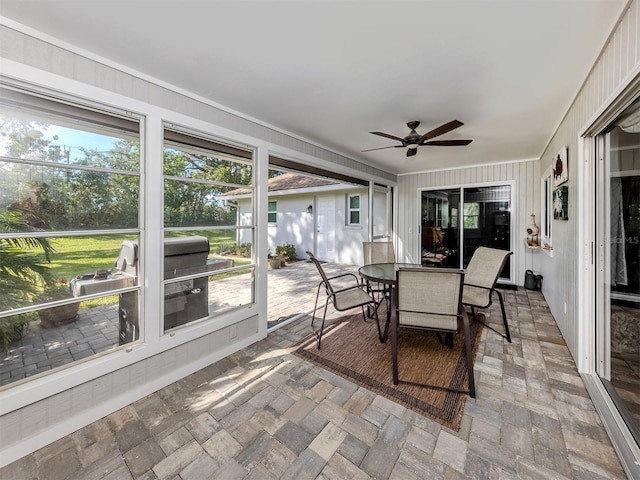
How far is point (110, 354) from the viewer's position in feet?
6.64

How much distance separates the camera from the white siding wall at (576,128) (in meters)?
1.50

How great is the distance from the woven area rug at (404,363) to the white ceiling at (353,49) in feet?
8.28

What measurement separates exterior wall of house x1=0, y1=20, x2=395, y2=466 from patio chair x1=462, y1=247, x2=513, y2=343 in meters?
2.56

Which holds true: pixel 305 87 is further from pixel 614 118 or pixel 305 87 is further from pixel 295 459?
pixel 295 459

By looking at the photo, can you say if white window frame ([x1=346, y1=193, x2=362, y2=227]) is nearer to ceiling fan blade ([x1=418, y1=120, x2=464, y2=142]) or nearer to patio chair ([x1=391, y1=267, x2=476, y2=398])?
ceiling fan blade ([x1=418, y1=120, x2=464, y2=142])

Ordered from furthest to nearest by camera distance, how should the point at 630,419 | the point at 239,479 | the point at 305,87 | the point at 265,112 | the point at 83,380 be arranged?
the point at 265,112 → the point at 305,87 → the point at 83,380 → the point at 630,419 → the point at 239,479

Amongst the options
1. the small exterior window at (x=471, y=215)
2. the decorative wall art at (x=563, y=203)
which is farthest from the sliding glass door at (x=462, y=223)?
the decorative wall art at (x=563, y=203)

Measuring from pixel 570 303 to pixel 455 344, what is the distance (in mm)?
1161

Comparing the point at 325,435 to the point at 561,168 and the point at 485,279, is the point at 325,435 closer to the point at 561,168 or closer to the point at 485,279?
the point at 485,279

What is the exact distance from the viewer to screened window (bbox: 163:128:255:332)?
7.87 ft

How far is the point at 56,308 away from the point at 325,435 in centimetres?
201

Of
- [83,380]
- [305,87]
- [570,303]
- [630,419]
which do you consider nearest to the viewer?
[630,419]

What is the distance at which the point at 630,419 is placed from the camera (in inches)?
66.7

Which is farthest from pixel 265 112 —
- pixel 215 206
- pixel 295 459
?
pixel 295 459
